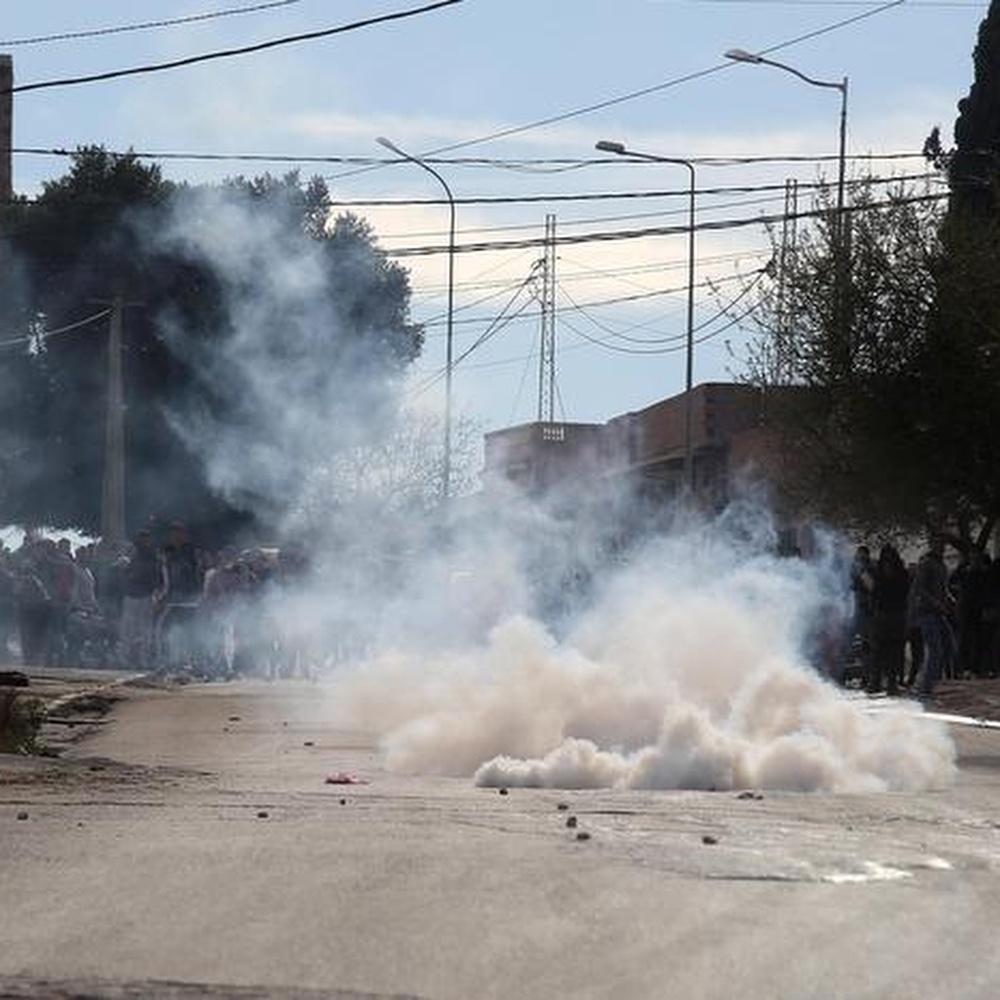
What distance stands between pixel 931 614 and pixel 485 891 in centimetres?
1792

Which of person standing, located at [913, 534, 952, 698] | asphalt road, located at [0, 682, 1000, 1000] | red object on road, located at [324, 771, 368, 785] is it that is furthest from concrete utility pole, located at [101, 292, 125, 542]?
asphalt road, located at [0, 682, 1000, 1000]

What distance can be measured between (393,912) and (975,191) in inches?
1290

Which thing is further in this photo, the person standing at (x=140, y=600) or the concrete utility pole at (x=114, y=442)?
the concrete utility pole at (x=114, y=442)

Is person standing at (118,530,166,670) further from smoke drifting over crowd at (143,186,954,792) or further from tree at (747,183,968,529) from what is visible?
tree at (747,183,968,529)

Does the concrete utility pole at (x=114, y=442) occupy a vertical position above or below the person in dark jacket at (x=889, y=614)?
above

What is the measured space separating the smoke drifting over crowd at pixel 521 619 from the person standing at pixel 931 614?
1200 millimetres

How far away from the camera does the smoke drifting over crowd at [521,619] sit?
16.0 m

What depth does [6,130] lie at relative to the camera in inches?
1258

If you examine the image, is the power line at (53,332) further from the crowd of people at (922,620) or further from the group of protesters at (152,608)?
the crowd of people at (922,620)

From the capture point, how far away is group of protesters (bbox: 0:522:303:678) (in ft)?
109

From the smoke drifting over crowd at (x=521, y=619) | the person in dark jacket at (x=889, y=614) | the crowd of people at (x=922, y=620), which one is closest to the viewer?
the smoke drifting over crowd at (x=521, y=619)

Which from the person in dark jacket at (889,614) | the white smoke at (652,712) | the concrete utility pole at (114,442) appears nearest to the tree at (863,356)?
the person in dark jacket at (889,614)

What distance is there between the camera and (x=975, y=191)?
4009 centimetres

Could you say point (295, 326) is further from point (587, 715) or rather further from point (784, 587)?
point (587, 715)
